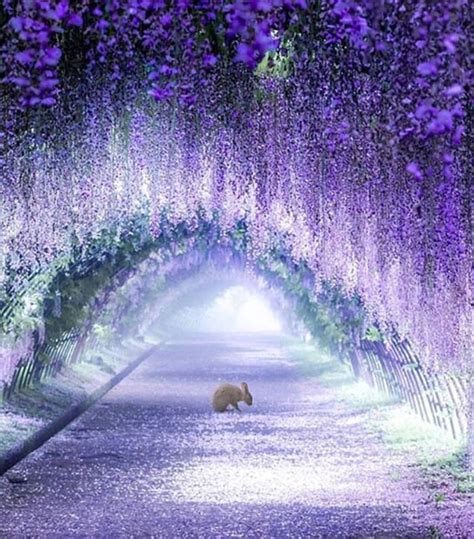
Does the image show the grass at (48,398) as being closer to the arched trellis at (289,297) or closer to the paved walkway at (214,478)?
the arched trellis at (289,297)

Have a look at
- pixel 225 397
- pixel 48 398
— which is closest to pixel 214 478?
pixel 225 397

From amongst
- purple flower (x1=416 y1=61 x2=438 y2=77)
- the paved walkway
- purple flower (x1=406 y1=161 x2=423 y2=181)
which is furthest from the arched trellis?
purple flower (x1=416 y1=61 x2=438 y2=77)

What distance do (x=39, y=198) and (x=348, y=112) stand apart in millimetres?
4197

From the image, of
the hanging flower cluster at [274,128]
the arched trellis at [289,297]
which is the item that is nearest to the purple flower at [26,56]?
the hanging flower cluster at [274,128]

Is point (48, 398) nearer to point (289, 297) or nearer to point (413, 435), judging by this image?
point (413, 435)

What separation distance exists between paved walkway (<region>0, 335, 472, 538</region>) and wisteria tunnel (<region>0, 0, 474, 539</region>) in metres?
0.04

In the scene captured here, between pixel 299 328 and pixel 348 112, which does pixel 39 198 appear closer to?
pixel 348 112

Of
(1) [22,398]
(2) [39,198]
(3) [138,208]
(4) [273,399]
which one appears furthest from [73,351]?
(2) [39,198]

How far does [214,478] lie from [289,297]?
15143 mm

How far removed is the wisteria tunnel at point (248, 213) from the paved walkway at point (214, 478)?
4 centimetres

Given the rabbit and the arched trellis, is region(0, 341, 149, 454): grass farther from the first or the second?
the rabbit

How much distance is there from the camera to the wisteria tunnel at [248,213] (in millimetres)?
8141

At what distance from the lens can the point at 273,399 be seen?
824 inches

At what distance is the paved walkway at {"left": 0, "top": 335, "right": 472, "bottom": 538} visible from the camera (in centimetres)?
834
